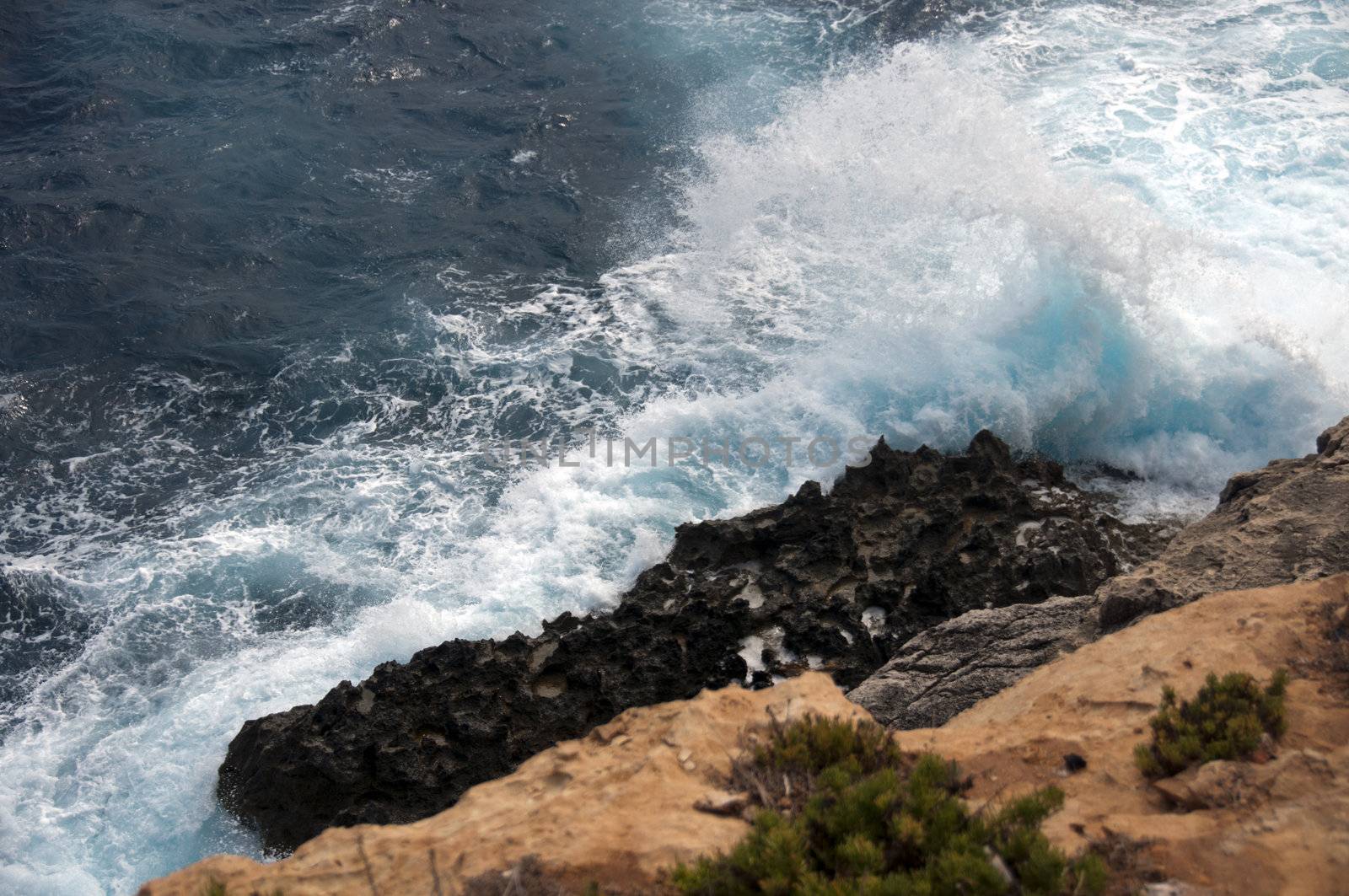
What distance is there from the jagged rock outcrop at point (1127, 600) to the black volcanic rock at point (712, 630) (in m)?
1.33

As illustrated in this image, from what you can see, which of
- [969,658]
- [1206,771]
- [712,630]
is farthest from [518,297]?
[1206,771]

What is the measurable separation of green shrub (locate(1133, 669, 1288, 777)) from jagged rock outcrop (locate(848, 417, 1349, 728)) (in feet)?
7.16

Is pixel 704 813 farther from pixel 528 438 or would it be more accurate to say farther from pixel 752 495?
pixel 528 438

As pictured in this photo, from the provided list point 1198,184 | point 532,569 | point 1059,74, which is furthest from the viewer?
point 1059,74

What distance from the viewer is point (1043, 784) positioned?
20.2 ft

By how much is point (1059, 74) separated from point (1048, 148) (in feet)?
11.9

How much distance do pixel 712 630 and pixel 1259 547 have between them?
519cm

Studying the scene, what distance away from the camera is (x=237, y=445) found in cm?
Answer: 1478

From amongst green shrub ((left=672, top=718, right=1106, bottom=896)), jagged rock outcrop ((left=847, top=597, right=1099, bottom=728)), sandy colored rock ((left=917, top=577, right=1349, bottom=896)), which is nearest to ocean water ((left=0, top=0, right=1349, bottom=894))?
jagged rock outcrop ((left=847, top=597, right=1099, bottom=728))

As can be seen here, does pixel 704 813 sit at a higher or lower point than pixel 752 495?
higher

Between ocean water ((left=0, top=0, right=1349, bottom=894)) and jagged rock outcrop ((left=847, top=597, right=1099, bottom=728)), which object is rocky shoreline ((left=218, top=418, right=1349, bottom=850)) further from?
ocean water ((left=0, top=0, right=1349, bottom=894))

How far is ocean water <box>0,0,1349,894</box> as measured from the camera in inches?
481

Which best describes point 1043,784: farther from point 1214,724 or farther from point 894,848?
point 894,848

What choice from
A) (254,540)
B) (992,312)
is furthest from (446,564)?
(992,312)
